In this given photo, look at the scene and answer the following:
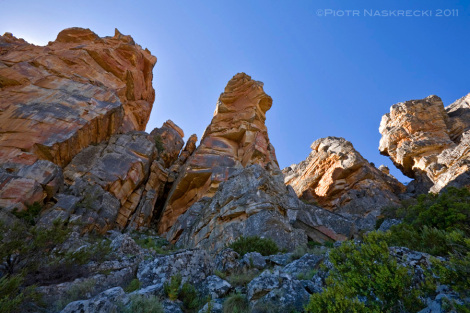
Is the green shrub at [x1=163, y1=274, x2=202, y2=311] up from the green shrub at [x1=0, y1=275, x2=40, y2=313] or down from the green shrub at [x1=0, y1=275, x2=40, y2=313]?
down

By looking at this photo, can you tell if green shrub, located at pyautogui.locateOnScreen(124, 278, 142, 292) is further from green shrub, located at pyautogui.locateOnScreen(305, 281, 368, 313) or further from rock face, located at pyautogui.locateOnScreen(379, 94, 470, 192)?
rock face, located at pyautogui.locateOnScreen(379, 94, 470, 192)

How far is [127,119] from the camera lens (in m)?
36.3

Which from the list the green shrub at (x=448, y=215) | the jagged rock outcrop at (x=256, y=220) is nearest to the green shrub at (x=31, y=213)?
the jagged rock outcrop at (x=256, y=220)

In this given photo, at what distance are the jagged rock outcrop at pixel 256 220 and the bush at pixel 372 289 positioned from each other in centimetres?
1137

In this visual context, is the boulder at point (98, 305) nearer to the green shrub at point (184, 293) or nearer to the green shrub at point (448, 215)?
the green shrub at point (184, 293)

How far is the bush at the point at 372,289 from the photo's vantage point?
12.8ft

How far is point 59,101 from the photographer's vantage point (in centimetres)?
2730

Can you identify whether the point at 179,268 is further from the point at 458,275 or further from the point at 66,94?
the point at 66,94

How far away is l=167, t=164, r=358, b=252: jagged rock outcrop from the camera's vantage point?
16.9m

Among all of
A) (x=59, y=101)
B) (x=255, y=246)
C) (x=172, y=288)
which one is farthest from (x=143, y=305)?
(x=59, y=101)

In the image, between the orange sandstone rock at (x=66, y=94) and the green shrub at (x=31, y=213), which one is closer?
the green shrub at (x=31, y=213)

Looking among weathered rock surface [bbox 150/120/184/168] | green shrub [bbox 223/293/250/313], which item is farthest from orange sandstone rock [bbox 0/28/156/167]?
green shrub [bbox 223/293/250/313]

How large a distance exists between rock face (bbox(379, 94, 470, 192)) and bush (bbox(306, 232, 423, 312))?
1430 inches

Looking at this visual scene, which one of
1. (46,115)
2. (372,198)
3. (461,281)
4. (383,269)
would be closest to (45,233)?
(383,269)
